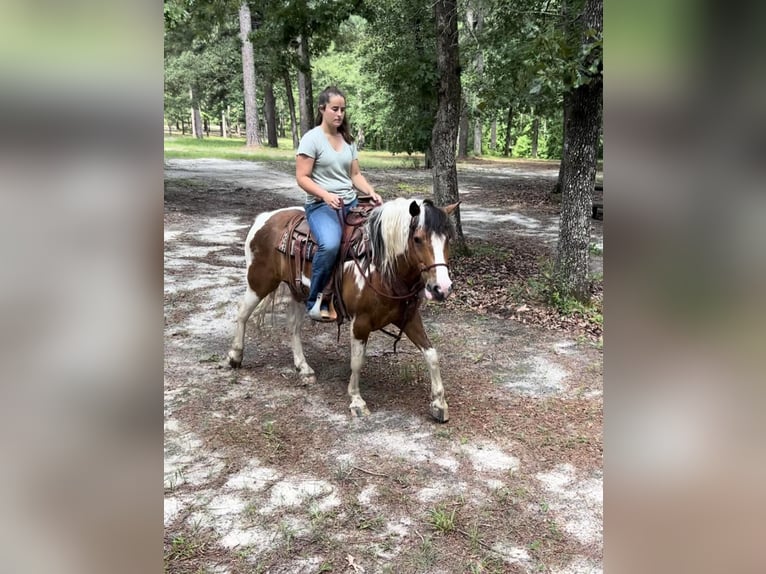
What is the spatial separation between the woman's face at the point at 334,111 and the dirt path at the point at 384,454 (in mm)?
2192

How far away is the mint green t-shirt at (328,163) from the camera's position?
4.24 metres

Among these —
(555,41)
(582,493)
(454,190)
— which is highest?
(555,41)

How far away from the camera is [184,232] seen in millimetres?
10297

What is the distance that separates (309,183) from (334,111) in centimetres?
56

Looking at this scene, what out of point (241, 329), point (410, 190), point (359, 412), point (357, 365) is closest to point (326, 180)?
point (357, 365)

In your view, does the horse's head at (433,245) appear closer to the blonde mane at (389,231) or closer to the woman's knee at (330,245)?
the blonde mane at (389,231)

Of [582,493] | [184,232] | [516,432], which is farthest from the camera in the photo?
[184,232]

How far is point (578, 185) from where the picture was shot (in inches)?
245

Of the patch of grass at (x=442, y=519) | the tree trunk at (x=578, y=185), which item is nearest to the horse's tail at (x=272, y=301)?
the patch of grass at (x=442, y=519)

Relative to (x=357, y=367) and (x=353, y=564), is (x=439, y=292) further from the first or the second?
(x=353, y=564)
